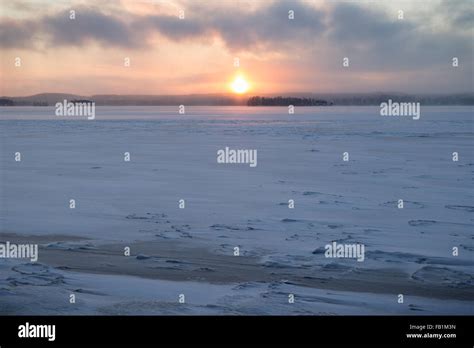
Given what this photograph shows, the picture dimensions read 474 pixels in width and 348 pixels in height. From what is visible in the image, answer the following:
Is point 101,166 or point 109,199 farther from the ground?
point 101,166

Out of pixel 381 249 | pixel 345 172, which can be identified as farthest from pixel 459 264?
pixel 345 172

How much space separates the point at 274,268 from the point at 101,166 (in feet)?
26.3

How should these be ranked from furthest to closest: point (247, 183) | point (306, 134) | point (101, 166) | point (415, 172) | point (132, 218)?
point (306, 134) < point (101, 166) < point (415, 172) < point (247, 183) < point (132, 218)

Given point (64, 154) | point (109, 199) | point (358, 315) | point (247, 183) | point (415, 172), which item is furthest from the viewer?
point (64, 154)

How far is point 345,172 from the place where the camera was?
11.7 metres

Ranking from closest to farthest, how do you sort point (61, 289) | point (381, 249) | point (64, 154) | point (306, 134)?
point (61, 289) → point (381, 249) → point (64, 154) → point (306, 134)

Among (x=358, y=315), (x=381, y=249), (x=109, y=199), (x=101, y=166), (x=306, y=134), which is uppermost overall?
(x=306, y=134)

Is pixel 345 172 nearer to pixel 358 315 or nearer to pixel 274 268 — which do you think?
pixel 274 268

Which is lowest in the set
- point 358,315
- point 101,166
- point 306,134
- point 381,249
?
point 358,315

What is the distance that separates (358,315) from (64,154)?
12287 millimetres

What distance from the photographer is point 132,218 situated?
296 inches

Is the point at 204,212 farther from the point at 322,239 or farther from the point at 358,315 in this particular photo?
the point at 358,315

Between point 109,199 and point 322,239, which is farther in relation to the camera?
point 109,199

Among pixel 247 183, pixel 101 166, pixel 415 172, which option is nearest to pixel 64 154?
pixel 101 166
